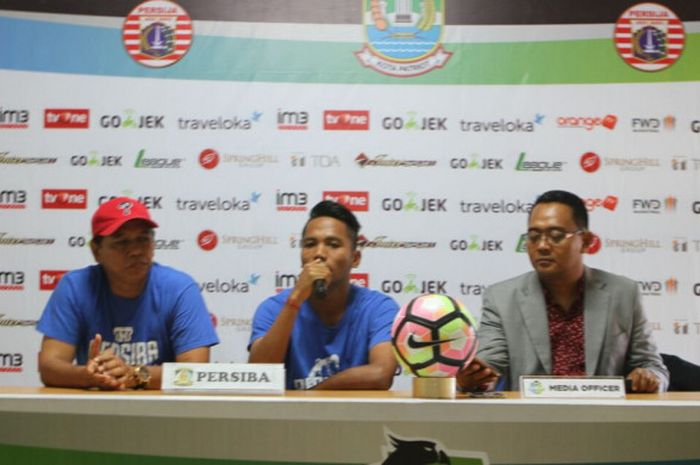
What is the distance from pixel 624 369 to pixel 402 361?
3.89ft

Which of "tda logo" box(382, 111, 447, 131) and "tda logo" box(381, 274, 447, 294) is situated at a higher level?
"tda logo" box(382, 111, 447, 131)

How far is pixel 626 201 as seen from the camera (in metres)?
4.08

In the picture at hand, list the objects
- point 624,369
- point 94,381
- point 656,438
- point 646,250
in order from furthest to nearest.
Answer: point 646,250 → point 624,369 → point 94,381 → point 656,438

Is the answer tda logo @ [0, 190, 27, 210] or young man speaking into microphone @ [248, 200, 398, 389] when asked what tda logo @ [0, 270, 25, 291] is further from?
young man speaking into microphone @ [248, 200, 398, 389]

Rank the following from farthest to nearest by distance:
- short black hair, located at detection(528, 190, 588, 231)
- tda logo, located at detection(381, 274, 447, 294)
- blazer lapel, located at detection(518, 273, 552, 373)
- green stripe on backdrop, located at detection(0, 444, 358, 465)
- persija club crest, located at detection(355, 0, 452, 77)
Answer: persija club crest, located at detection(355, 0, 452, 77) → tda logo, located at detection(381, 274, 447, 294) → short black hair, located at detection(528, 190, 588, 231) → blazer lapel, located at detection(518, 273, 552, 373) → green stripe on backdrop, located at detection(0, 444, 358, 465)

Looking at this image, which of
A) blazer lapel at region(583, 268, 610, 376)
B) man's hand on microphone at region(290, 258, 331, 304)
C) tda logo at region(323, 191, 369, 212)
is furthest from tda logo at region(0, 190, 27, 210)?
blazer lapel at region(583, 268, 610, 376)

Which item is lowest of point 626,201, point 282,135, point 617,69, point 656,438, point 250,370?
point 656,438

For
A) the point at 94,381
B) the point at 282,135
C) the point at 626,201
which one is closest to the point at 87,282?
the point at 94,381

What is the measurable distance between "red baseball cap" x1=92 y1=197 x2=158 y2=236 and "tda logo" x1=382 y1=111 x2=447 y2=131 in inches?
65.5

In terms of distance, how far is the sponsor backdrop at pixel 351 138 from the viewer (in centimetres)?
407

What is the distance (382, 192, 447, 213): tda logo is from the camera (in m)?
4.09

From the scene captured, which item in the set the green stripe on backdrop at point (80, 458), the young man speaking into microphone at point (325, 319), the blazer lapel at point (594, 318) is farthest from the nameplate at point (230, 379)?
the blazer lapel at point (594, 318)

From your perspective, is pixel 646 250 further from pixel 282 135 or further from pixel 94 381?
pixel 94 381

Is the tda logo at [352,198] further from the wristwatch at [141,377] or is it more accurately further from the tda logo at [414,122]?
the wristwatch at [141,377]
